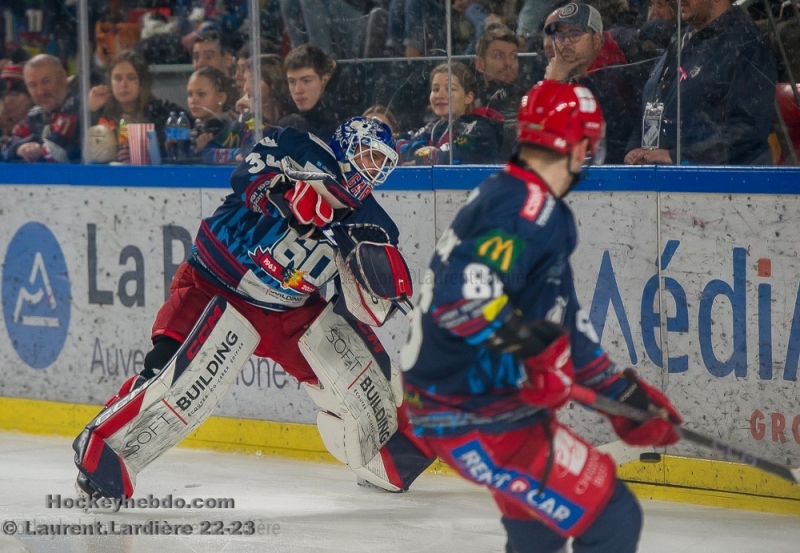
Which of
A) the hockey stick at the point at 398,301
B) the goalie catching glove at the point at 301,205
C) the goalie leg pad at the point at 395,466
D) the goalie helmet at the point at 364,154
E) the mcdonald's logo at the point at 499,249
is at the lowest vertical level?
the goalie leg pad at the point at 395,466

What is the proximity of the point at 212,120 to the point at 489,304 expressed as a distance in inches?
118

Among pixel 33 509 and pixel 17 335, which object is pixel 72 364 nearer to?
pixel 17 335

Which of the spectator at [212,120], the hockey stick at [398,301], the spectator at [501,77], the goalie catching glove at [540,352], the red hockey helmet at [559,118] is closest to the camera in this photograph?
the goalie catching glove at [540,352]

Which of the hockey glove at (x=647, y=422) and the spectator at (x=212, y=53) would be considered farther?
the spectator at (x=212, y=53)

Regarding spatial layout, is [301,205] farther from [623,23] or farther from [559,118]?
[623,23]

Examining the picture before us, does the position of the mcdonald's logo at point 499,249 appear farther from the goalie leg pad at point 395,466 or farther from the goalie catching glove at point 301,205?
the goalie leg pad at point 395,466

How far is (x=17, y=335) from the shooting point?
5.51 meters

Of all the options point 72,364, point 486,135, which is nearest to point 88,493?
point 72,364

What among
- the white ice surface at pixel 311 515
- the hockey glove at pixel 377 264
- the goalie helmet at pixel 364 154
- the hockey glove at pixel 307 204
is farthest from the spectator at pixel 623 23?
the white ice surface at pixel 311 515

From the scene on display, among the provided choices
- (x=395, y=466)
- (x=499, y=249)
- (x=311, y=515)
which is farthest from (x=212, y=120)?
(x=499, y=249)

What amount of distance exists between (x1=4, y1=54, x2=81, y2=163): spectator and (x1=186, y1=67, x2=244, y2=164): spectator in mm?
628

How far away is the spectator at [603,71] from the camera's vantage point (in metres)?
4.35

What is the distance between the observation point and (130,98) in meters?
5.38

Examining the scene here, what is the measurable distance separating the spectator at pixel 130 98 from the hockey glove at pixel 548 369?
3.16 m
